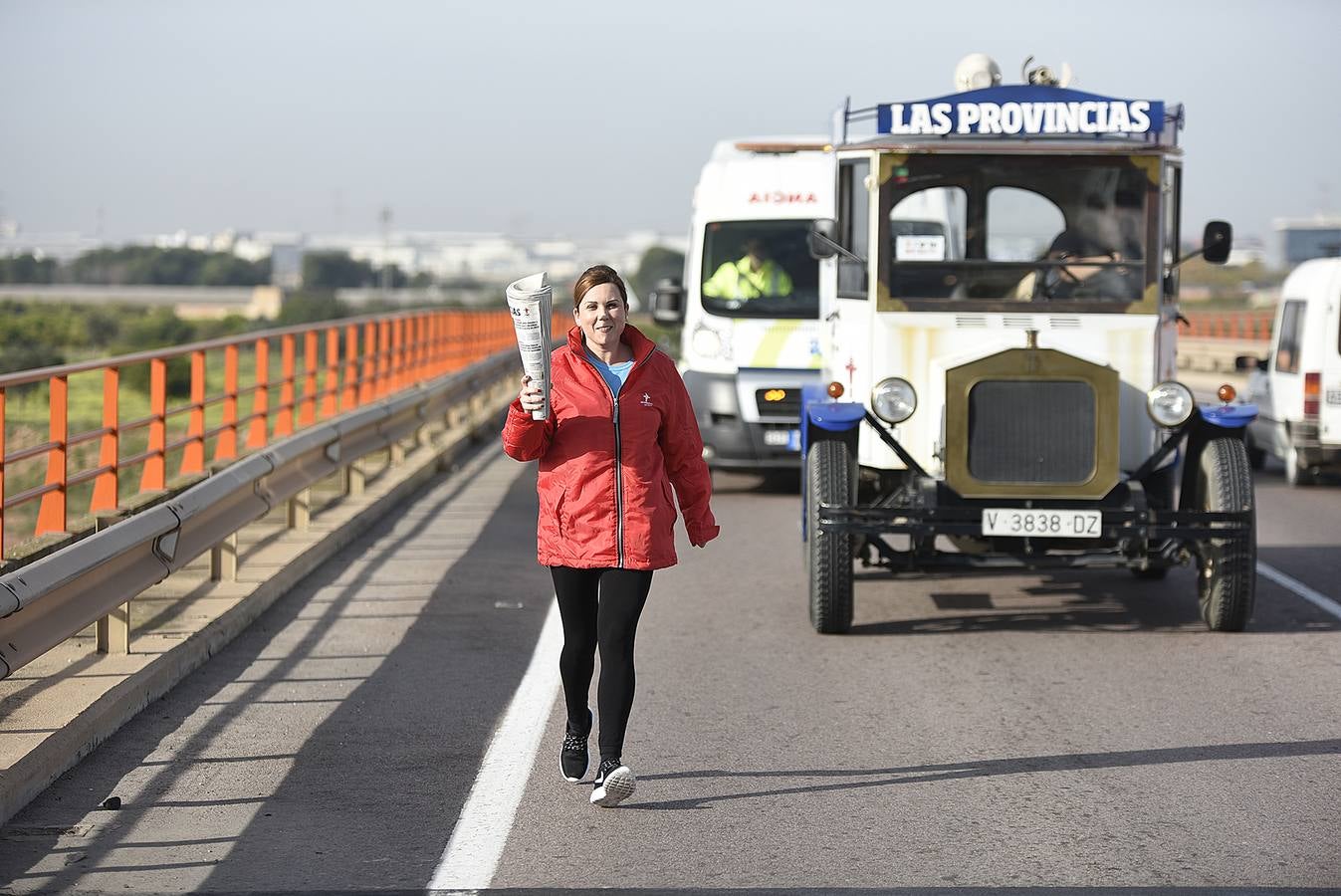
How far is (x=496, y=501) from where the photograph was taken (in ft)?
51.3

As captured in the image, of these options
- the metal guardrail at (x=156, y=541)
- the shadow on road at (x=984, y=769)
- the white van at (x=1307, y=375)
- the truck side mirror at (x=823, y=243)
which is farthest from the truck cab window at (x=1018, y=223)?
the white van at (x=1307, y=375)

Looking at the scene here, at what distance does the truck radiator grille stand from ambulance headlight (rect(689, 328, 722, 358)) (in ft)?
24.8

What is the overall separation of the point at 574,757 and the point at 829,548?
10.8 ft

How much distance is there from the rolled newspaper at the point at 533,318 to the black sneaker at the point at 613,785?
1.31m

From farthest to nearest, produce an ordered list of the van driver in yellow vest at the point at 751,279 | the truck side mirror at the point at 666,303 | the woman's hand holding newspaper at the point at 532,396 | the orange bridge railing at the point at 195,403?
1. the van driver in yellow vest at the point at 751,279
2. the truck side mirror at the point at 666,303
3. the orange bridge railing at the point at 195,403
4. the woman's hand holding newspaper at the point at 532,396

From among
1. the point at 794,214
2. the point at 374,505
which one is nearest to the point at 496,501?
the point at 374,505

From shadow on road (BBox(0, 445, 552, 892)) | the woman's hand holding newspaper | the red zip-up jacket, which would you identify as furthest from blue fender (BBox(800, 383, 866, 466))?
the woman's hand holding newspaper

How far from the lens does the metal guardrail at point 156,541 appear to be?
20.8 ft

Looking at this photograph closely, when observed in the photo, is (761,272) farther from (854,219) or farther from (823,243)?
(823,243)

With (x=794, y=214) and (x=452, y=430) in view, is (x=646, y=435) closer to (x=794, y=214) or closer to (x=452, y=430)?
(x=794, y=214)

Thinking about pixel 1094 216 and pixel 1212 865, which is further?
pixel 1094 216

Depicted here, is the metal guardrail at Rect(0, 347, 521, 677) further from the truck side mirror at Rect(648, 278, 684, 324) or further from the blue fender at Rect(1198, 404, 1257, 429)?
the blue fender at Rect(1198, 404, 1257, 429)

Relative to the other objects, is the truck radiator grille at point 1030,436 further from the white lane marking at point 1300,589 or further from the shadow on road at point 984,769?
the shadow on road at point 984,769

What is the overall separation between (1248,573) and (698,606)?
297 cm
